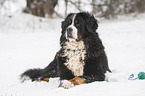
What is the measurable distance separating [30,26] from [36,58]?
6.70m

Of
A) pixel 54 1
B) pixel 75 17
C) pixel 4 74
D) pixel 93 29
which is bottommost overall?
pixel 4 74

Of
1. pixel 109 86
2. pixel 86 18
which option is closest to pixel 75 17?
pixel 86 18

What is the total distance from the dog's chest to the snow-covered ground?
0.46m

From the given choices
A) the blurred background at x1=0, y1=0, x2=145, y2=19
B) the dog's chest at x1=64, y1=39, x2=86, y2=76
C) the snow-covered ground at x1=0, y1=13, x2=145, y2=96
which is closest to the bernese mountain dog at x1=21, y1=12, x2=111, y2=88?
the dog's chest at x1=64, y1=39, x2=86, y2=76

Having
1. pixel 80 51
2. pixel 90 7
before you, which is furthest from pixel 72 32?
pixel 90 7

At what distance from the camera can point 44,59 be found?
6.44 meters

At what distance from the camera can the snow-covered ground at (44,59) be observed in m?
2.47

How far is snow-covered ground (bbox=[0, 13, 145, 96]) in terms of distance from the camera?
247 centimetres

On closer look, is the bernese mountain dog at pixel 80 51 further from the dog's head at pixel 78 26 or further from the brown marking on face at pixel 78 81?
the brown marking on face at pixel 78 81

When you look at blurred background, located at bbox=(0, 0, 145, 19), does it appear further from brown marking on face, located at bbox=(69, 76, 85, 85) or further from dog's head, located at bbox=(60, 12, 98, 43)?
brown marking on face, located at bbox=(69, 76, 85, 85)

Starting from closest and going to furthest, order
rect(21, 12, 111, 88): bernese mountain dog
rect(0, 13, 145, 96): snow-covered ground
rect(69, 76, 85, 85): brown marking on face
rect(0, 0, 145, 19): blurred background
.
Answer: rect(0, 13, 145, 96): snow-covered ground < rect(69, 76, 85, 85): brown marking on face < rect(21, 12, 111, 88): bernese mountain dog < rect(0, 0, 145, 19): blurred background

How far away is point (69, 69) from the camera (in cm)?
335

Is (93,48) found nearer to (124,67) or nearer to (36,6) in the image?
(124,67)

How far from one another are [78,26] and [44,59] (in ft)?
10.8
